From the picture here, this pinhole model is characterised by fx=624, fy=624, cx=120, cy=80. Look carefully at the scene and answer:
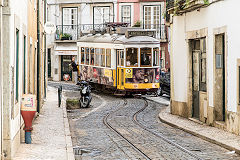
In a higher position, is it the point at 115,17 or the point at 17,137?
the point at 115,17

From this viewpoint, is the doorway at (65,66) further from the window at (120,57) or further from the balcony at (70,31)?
the window at (120,57)

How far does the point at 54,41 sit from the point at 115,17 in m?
5.03

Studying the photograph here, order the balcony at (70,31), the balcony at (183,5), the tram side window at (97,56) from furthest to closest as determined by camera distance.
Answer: the balcony at (70,31)
the tram side window at (97,56)
the balcony at (183,5)

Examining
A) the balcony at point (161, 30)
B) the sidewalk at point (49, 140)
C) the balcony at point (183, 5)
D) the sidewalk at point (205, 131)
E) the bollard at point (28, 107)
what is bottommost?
the sidewalk at point (49, 140)

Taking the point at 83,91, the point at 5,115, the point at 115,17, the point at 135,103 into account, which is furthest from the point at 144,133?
the point at 115,17

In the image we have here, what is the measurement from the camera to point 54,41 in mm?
46844

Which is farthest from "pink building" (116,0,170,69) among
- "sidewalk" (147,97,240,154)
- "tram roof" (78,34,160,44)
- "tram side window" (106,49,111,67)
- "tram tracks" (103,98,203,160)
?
"sidewalk" (147,97,240,154)

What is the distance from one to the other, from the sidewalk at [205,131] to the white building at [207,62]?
0.81 ft

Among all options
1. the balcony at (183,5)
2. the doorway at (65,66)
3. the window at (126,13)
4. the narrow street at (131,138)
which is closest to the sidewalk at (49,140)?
the narrow street at (131,138)

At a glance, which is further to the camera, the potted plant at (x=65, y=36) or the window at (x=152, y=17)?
the potted plant at (x=65, y=36)

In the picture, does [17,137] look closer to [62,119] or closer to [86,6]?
[62,119]

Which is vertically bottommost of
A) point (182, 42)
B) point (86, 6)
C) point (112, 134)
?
point (112, 134)

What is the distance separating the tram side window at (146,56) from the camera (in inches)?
1141

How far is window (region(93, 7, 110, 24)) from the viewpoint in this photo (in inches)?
1805
